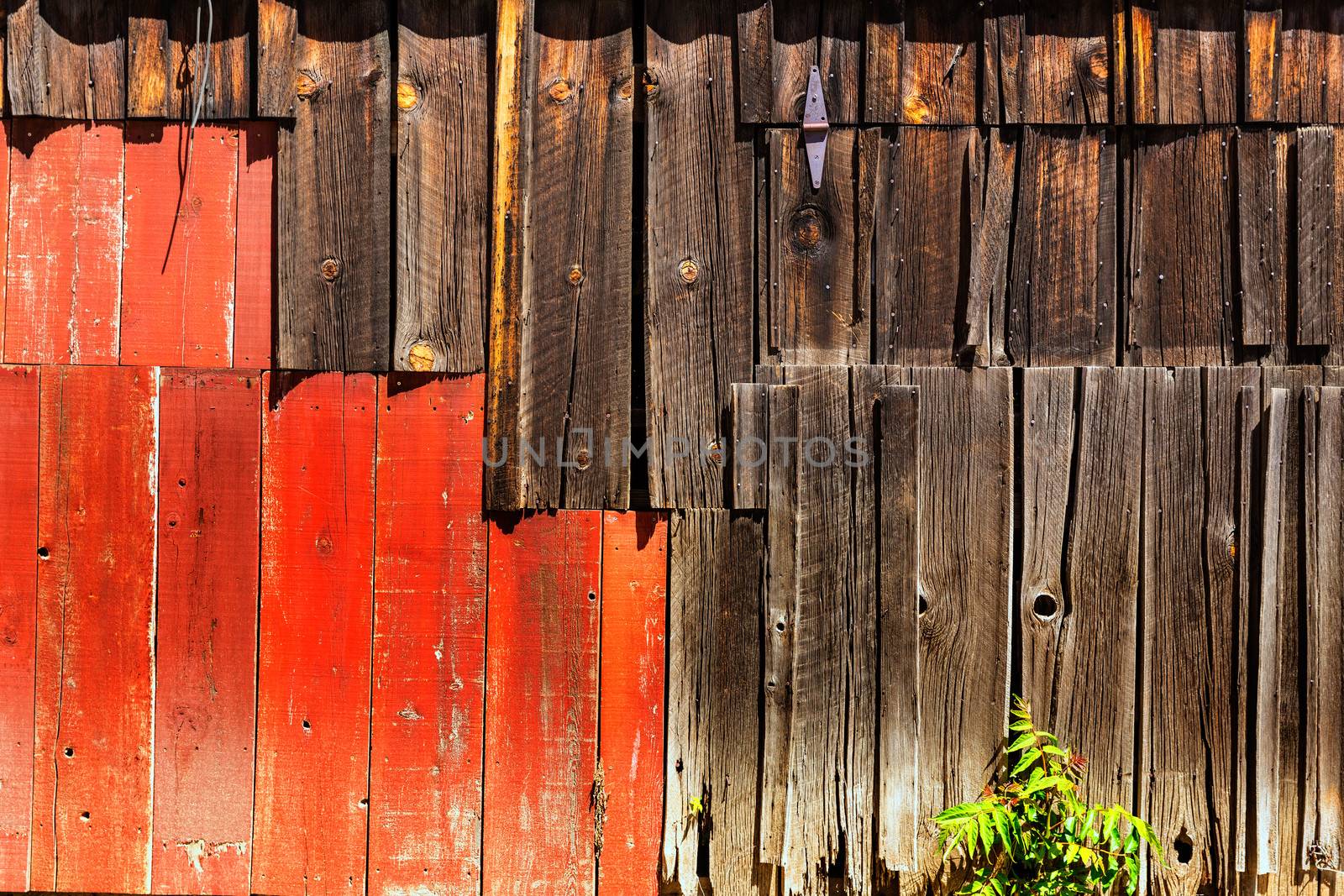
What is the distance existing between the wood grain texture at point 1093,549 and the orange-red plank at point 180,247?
248 centimetres

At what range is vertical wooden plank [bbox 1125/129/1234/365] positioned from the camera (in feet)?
8.77

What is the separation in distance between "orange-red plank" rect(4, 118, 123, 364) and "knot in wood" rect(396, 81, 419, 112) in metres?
0.88

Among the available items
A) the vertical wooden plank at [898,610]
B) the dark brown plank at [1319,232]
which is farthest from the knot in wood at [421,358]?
the dark brown plank at [1319,232]

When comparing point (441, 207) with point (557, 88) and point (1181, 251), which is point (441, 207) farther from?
point (1181, 251)

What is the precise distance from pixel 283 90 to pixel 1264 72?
2.95 m

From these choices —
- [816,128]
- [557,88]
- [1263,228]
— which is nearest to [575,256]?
[557,88]

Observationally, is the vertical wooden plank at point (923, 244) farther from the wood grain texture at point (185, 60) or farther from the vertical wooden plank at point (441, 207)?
the wood grain texture at point (185, 60)

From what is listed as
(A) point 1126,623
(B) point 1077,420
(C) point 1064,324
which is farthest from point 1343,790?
(C) point 1064,324

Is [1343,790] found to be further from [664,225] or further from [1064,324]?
[664,225]

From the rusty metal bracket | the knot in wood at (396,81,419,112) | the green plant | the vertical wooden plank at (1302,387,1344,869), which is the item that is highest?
the knot in wood at (396,81,419,112)

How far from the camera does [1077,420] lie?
2.65 meters

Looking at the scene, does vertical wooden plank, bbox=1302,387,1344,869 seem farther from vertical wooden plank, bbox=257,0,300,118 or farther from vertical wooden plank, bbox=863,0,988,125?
vertical wooden plank, bbox=257,0,300,118

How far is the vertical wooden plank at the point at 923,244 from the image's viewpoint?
2.68 m

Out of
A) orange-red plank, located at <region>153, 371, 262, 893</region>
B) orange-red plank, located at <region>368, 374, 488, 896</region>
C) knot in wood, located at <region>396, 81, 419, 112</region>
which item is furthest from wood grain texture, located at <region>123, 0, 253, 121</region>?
orange-red plank, located at <region>368, 374, 488, 896</region>
